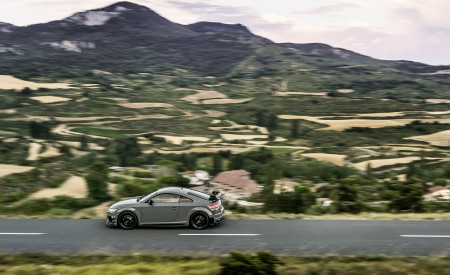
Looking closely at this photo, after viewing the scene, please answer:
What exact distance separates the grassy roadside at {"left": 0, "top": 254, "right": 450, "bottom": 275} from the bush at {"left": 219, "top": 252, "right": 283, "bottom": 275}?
44 centimetres

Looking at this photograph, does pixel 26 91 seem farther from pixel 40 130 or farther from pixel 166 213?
pixel 166 213

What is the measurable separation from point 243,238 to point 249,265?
4102 millimetres

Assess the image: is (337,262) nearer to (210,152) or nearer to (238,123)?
(210,152)

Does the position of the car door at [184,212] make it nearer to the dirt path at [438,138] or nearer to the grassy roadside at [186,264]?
the grassy roadside at [186,264]

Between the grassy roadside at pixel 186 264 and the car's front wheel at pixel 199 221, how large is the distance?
3700 mm

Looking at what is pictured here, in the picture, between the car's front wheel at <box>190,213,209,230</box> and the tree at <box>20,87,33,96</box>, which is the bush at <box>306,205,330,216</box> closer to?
the car's front wheel at <box>190,213,209,230</box>

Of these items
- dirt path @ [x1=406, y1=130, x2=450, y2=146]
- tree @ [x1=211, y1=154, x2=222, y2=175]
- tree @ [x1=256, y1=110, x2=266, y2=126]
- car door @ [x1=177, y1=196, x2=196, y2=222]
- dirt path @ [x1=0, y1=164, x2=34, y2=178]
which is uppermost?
tree @ [x1=256, y1=110, x2=266, y2=126]

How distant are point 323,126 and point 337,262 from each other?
102754mm

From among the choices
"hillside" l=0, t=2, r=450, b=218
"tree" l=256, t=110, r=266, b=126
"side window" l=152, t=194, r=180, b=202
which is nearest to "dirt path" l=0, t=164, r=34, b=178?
"hillside" l=0, t=2, r=450, b=218

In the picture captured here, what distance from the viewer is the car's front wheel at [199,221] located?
623 inches

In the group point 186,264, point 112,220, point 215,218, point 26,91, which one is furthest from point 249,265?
point 26,91

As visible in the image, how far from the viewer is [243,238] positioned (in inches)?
569

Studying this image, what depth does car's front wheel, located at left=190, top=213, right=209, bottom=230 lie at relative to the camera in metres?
15.8

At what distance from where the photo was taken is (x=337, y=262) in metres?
11.7
